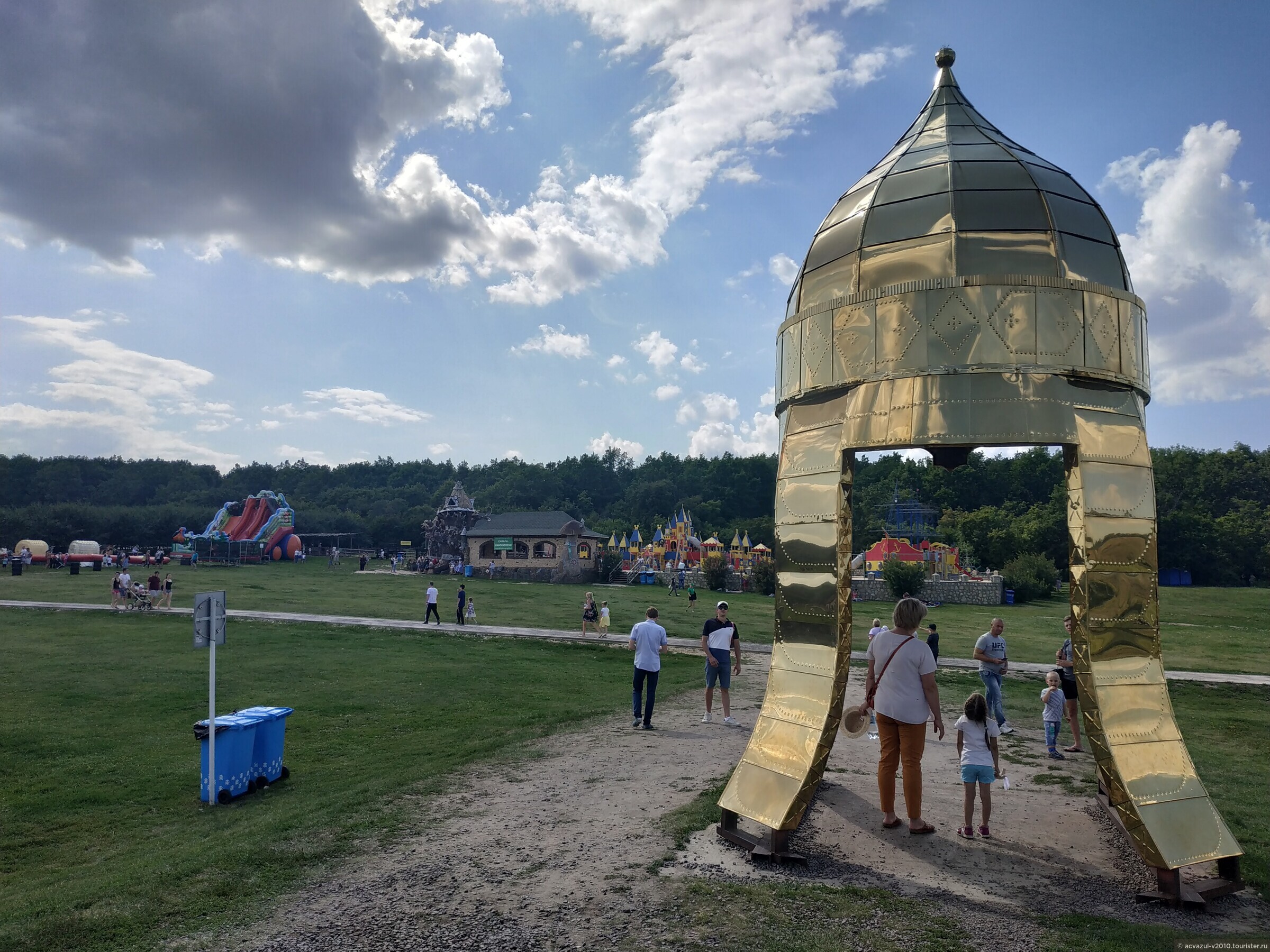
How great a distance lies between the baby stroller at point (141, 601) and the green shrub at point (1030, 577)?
140 ft

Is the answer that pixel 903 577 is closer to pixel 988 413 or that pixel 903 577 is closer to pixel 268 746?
pixel 268 746

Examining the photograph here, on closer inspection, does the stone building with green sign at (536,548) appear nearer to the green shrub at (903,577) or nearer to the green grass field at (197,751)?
the green shrub at (903,577)

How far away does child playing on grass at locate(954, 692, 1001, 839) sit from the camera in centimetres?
625

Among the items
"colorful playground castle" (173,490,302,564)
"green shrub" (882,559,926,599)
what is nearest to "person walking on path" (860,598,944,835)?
"green shrub" (882,559,926,599)

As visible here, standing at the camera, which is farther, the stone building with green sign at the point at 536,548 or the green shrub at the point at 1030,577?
the stone building with green sign at the point at 536,548

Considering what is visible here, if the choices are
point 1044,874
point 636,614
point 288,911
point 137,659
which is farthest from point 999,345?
point 636,614

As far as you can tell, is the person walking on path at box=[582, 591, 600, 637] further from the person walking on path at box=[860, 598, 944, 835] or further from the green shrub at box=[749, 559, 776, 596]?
the green shrub at box=[749, 559, 776, 596]

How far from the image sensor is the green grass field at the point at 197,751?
5.52 metres

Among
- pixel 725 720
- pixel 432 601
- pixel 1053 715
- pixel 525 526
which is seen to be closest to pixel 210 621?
pixel 725 720

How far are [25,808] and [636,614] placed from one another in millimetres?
23814

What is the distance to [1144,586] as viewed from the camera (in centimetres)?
561

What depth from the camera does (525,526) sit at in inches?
2297

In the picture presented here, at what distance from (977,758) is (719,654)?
5.32 metres

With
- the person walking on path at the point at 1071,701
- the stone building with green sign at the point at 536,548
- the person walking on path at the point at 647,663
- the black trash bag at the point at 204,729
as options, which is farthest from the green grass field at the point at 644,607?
the black trash bag at the point at 204,729
